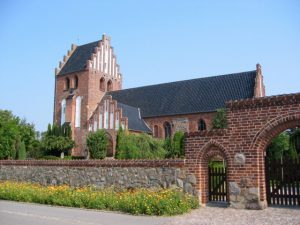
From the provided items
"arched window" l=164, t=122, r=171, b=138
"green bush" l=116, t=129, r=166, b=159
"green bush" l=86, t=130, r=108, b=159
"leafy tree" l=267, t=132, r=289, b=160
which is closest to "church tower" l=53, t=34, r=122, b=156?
"green bush" l=86, t=130, r=108, b=159

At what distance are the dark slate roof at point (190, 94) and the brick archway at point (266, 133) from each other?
24.0 m

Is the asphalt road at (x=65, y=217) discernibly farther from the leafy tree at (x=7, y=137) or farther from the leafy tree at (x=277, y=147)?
the leafy tree at (x=7, y=137)

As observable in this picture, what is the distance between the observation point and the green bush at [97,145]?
112 feet

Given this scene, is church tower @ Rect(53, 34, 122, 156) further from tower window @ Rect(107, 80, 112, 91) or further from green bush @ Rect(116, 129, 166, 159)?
green bush @ Rect(116, 129, 166, 159)

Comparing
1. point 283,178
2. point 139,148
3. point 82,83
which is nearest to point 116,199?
point 283,178

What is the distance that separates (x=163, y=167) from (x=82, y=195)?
11.1 ft

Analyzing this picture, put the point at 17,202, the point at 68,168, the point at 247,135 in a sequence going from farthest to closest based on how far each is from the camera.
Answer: the point at 68,168 → the point at 17,202 → the point at 247,135

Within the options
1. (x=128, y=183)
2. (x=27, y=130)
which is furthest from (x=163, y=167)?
(x=27, y=130)

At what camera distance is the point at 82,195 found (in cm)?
1336

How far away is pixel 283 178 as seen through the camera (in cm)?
1204

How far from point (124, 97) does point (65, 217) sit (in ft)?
119

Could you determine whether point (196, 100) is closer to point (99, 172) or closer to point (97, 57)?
point (97, 57)

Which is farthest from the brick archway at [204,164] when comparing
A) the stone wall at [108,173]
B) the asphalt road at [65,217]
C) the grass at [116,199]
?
the asphalt road at [65,217]

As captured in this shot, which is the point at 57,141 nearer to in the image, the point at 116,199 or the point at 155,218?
the point at 116,199
